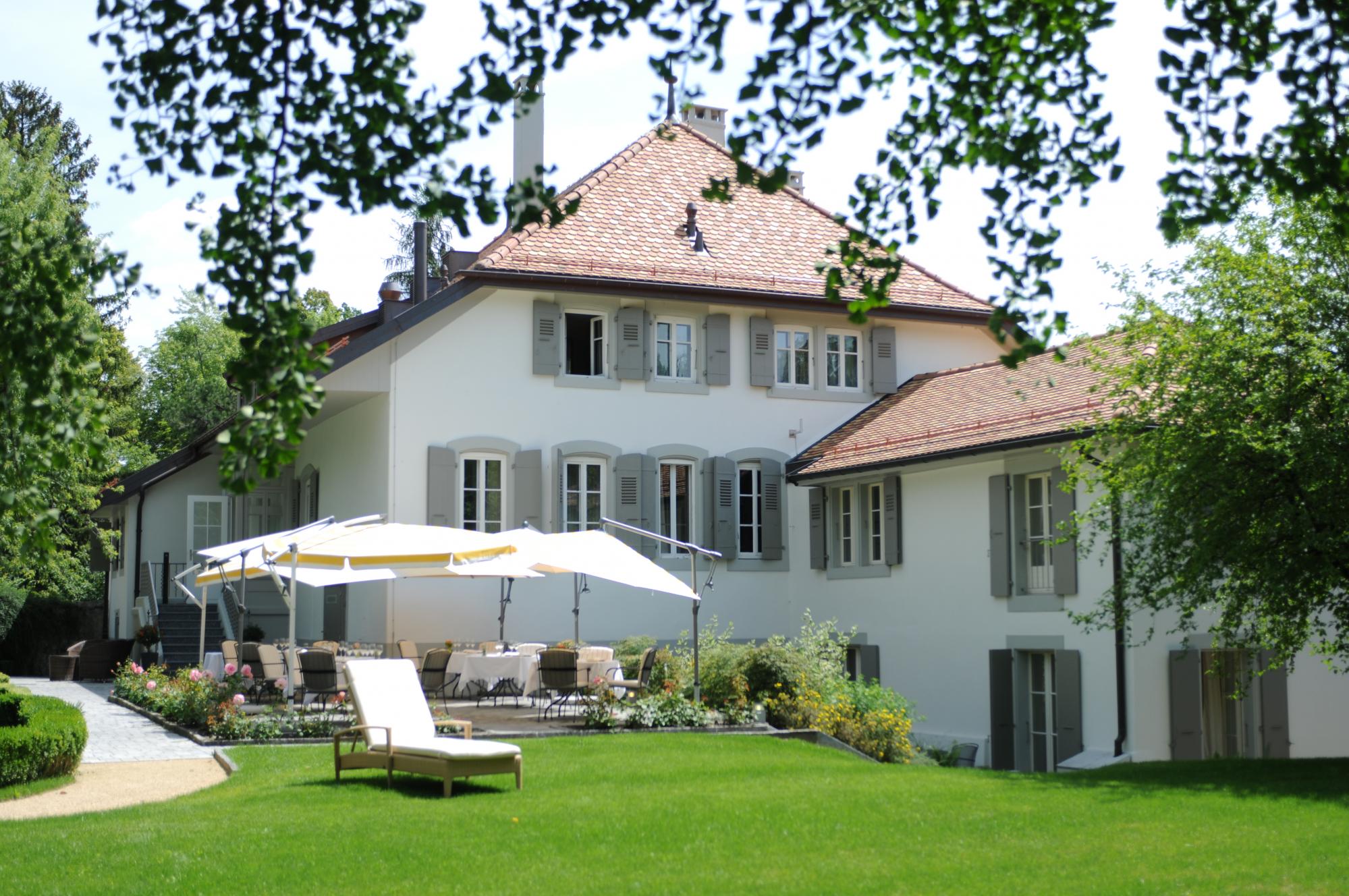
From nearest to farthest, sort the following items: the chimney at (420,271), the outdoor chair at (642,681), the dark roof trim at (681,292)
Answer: the outdoor chair at (642,681), the dark roof trim at (681,292), the chimney at (420,271)

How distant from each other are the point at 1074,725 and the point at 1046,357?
19.1ft

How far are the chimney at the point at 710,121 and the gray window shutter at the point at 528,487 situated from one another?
9231 mm

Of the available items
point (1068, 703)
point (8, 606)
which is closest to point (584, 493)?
point (1068, 703)

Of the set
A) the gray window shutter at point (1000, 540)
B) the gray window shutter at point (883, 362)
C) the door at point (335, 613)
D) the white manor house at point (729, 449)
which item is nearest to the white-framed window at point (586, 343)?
the white manor house at point (729, 449)

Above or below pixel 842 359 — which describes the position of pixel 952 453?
below

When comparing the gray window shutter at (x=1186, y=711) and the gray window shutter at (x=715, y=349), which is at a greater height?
the gray window shutter at (x=715, y=349)

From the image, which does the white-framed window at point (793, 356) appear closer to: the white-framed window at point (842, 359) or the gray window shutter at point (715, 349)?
the white-framed window at point (842, 359)

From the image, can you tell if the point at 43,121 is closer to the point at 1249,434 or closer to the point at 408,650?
the point at 408,650

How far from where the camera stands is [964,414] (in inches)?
798

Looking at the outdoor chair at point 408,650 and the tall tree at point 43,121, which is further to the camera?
the tall tree at point 43,121

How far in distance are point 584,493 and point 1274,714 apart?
32.3 feet

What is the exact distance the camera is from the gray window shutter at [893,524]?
2036 centimetres

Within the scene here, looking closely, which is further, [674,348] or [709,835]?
[674,348]

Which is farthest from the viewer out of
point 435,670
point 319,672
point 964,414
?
point 964,414
